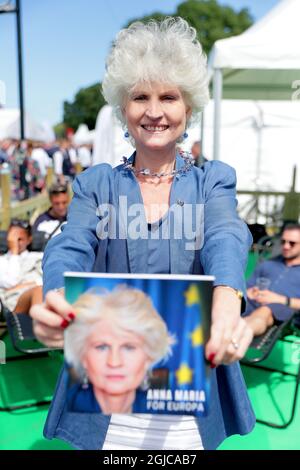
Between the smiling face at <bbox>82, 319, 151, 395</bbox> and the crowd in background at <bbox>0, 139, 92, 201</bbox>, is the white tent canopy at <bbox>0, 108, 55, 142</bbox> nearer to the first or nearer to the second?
the crowd in background at <bbox>0, 139, 92, 201</bbox>

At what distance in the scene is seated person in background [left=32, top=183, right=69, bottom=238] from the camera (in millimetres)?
4645

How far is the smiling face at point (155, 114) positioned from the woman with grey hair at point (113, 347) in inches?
18.2

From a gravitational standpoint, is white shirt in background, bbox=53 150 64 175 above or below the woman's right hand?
below

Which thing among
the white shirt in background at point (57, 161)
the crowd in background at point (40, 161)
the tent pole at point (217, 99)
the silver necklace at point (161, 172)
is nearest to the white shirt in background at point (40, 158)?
the crowd in background at point (40, 161)

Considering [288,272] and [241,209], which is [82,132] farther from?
[288,272]

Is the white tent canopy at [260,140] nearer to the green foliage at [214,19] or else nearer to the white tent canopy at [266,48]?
the white tent canopy at [266,48]

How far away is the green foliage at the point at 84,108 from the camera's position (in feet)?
157

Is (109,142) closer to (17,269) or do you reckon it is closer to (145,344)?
(17,269)

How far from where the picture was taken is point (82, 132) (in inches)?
1041

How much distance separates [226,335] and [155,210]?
41 centimetres

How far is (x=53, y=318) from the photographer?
85 centimetres

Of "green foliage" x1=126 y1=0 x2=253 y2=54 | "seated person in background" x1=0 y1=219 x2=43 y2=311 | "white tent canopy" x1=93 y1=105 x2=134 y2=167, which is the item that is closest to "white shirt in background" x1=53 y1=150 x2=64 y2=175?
"white tent canopy" x1=93 y1=105 x2=134 y2=167

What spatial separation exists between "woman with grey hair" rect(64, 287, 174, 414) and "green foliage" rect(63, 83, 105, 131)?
4661 cm

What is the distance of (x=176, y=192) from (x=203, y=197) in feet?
0.22
